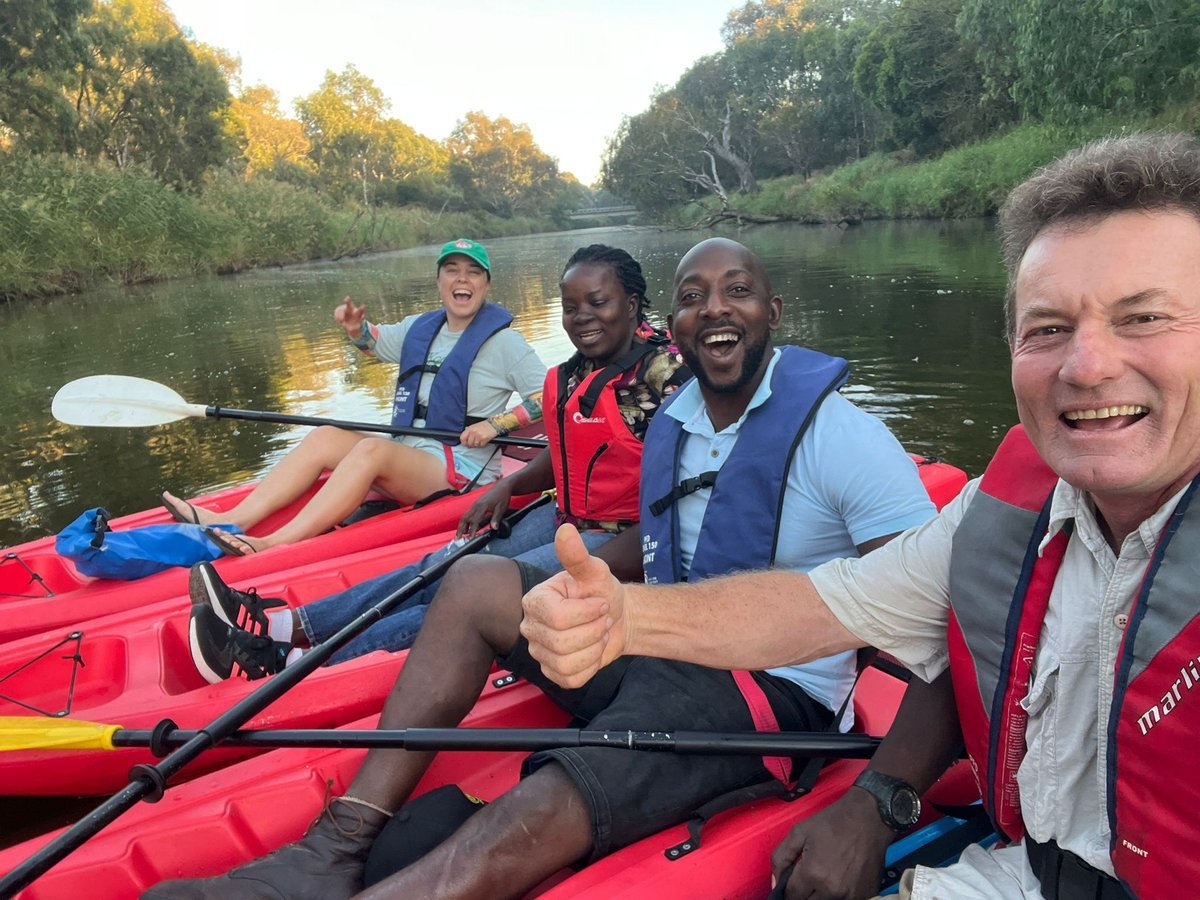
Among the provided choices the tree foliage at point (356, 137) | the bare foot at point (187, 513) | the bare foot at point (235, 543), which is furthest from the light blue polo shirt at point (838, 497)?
the tree foliage at point (356, 137)

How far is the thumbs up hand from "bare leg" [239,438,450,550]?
2.54m

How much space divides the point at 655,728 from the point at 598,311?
1.47 m

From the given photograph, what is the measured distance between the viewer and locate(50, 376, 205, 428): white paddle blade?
4090mm

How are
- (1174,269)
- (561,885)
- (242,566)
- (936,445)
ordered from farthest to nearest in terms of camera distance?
(936,445), (242,566), (561,885), (1174,269)

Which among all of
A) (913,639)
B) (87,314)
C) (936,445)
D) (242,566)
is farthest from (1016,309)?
(87,314)

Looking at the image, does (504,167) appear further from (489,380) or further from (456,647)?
(456,647)

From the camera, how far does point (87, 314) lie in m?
13.6

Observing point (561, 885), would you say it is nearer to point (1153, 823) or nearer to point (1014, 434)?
point (1153, 823)

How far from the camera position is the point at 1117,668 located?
1054mm

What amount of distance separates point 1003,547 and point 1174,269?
420mm

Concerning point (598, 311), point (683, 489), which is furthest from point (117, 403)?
point (683, 489)

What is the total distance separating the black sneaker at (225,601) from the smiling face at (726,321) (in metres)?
1.47

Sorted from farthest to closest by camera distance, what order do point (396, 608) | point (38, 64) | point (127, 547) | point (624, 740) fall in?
point (38, 64) → point (127, 547) → point (396, 608) → point (624, 740)

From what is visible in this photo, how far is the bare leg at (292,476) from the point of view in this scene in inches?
144
